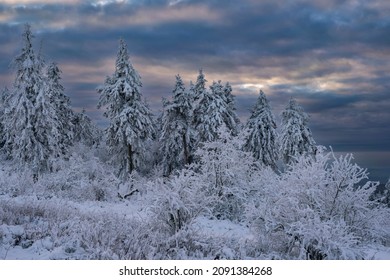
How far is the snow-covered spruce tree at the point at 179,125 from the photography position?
125 feet

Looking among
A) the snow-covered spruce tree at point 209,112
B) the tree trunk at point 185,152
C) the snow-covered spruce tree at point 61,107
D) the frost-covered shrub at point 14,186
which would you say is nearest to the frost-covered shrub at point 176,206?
the frost-covered shrub at point 14,186

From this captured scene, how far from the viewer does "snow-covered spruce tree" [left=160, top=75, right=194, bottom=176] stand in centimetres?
3806

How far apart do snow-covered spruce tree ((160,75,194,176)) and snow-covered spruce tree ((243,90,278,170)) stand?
6426 millimetres

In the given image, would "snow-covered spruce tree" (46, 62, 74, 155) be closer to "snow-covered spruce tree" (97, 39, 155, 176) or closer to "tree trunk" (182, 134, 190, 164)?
"snow-covered spruce tree" (97, 39, 155, 176)

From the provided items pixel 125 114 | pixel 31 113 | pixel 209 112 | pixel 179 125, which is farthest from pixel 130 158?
pixel 31 113

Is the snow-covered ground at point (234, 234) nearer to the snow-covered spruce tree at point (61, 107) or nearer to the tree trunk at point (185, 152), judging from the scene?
the tree trunk at point (185, 152)

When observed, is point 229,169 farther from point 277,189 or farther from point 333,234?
point 333,234

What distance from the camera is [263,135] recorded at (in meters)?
39.1

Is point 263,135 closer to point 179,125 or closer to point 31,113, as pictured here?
point 179,125

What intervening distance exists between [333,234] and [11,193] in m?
15.0

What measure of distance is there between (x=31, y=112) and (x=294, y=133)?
25523 mm

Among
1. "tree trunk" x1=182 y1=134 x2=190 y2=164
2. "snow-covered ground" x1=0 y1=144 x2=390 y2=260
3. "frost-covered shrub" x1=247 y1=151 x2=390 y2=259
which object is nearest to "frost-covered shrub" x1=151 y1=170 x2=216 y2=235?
"snow-covered ground" x1=0 y1=144 x2=390 y2=260

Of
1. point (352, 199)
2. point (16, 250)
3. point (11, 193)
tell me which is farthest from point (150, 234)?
point (11, 193)

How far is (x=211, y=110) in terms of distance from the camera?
36469mm
